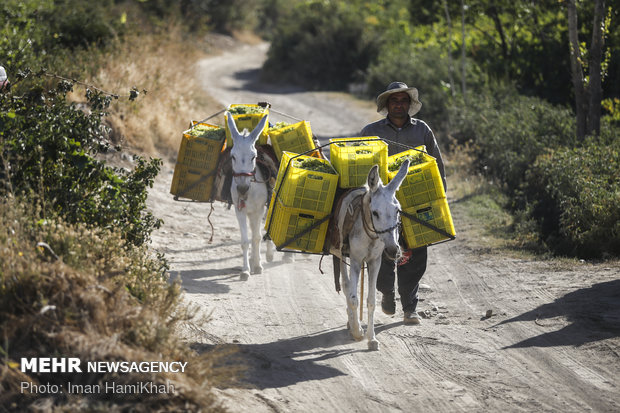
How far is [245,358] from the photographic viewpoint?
261 inches

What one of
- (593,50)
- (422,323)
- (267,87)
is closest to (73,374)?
(422,323)

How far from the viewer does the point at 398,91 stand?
799 centimetres

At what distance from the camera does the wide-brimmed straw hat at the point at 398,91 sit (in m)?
7.95

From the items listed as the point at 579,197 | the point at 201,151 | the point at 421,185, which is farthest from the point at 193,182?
the point at 579,197

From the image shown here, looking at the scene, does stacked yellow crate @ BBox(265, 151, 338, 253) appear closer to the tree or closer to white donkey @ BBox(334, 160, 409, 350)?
white donkey @ BBox(334, 160, 409, 350)

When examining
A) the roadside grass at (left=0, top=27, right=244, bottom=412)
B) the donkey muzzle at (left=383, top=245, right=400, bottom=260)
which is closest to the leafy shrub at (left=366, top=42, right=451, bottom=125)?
the donkey muzzle at (left=383, top=245, right=400, bottom=260)

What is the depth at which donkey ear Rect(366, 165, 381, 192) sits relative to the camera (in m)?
6.37

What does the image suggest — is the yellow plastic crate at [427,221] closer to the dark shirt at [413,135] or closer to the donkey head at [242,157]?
the dark shirt at [413,135]

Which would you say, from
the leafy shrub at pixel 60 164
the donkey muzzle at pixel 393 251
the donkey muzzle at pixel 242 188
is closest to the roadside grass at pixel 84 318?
the leafy shrub at pixel 60 164

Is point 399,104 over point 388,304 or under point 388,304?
over

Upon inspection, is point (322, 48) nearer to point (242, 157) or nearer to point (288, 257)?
point (288, 257)

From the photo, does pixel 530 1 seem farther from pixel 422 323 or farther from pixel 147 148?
pixel 422 323

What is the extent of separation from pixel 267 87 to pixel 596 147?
23325 millimetres

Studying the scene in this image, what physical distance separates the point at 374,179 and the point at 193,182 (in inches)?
154
